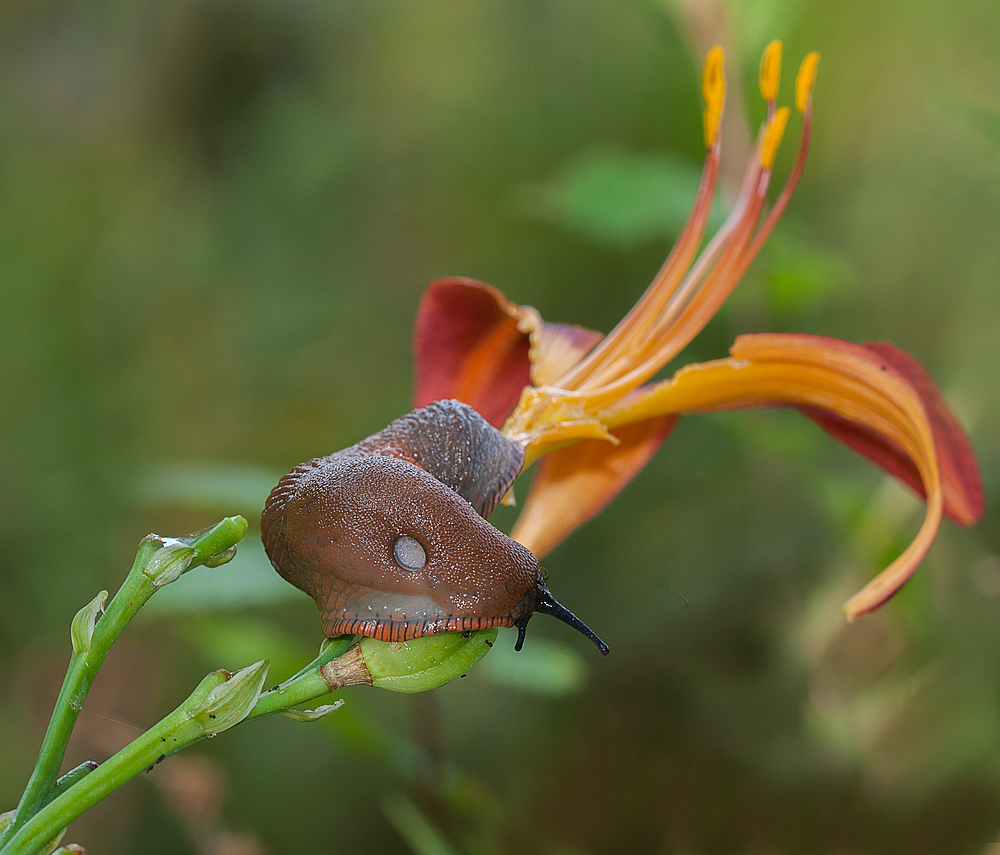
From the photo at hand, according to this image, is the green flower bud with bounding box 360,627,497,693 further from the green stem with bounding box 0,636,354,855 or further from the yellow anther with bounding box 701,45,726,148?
the yellow anther with bounding box 701,45,726,148

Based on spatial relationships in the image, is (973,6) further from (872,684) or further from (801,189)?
(872,684)

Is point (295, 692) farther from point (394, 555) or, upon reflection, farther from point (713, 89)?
point (713, 89)

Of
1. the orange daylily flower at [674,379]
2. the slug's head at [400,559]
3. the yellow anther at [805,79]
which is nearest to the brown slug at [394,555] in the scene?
the slug's head at [400,559]

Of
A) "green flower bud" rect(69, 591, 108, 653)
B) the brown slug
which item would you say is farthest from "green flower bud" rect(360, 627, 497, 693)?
"green flower bud" rect(69, 591, 108, 653)

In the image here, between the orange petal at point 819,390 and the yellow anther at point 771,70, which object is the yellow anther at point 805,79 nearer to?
the yellow anther at point 771,70

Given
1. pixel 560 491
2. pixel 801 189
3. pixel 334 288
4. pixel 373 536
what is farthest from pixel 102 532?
pixel 801 189

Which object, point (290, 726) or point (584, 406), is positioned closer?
point (584, 406)

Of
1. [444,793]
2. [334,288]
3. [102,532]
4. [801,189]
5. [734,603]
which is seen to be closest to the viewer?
[444,793]

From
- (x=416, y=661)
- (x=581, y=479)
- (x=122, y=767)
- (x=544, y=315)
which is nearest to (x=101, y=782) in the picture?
(x=122, y=767)
